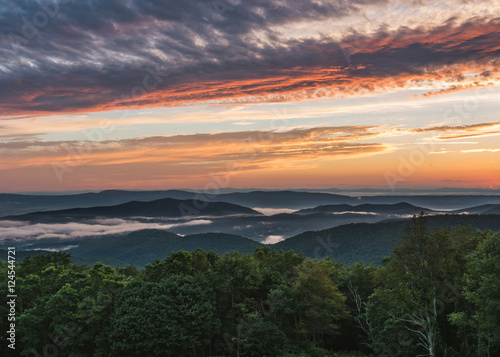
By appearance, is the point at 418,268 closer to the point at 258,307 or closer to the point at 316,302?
the point at 316,302

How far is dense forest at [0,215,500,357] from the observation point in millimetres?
43031

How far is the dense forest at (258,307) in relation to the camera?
43.0 metres

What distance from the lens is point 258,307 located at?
63969mm

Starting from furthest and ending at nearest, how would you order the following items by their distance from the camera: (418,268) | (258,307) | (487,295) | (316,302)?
(258,307) → (316,302) → (418,268) → (487,295)

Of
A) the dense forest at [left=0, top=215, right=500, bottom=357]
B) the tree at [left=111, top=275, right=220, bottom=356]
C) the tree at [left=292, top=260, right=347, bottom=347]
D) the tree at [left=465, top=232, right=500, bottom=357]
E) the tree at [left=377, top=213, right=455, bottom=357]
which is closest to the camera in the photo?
the tree at [left=465, top=232, right=500, bottom=357]

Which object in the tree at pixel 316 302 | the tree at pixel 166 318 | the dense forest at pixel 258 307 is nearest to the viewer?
the dense forest at pixel 258 307

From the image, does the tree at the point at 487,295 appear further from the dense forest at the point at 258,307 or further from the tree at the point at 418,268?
the tree at the point at 418,268

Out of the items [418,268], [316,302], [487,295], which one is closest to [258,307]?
[316,302]

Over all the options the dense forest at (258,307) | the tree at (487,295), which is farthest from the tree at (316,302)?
the tree at (487,295)

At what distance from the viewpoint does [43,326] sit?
178 feet

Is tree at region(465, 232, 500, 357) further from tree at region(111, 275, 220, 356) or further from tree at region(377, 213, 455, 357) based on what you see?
tree at region(111, 275, 220, 356)

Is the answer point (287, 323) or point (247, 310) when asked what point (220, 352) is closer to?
point (247, 310)

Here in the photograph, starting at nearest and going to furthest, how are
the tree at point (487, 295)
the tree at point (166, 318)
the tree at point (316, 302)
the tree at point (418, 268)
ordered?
1. the tree at point (487, 295)
2. the tree at point (418, 268)
3. the tree at point (166, 318)
4. the tree at point (316, 302)

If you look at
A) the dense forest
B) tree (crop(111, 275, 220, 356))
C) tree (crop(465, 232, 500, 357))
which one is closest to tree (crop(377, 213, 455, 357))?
the dense forest
